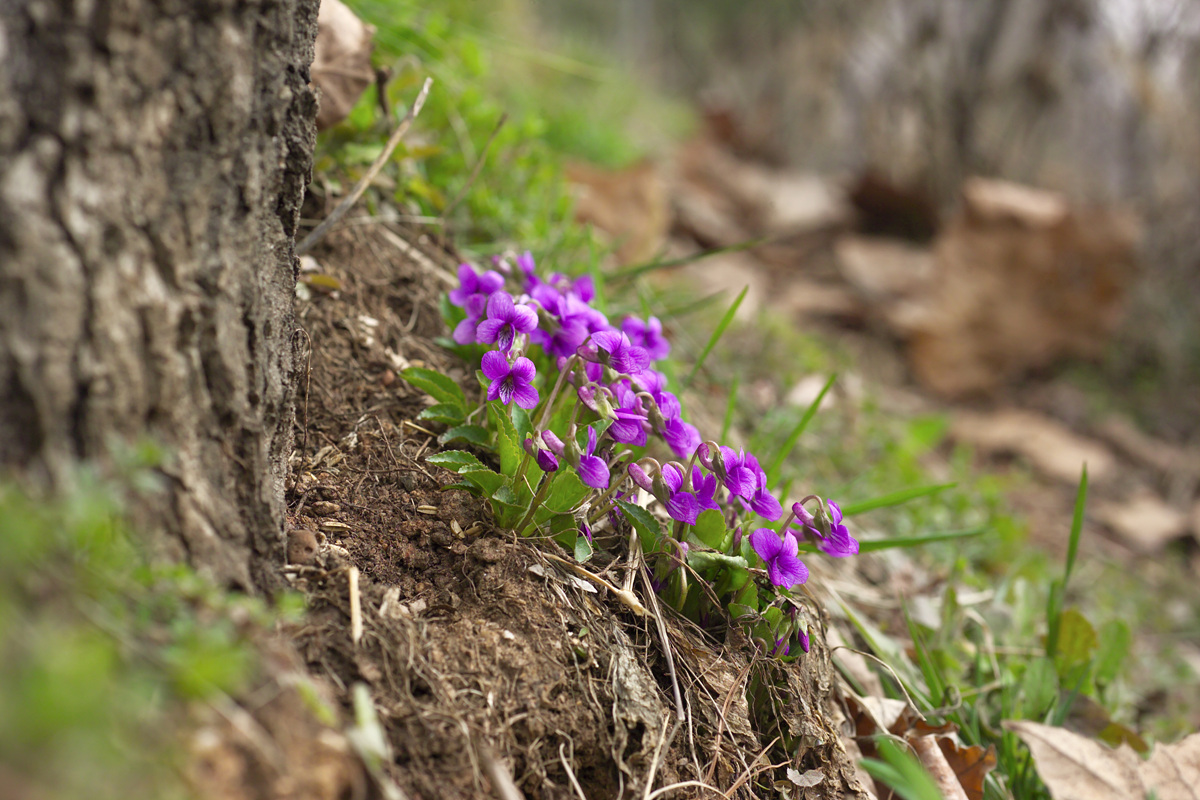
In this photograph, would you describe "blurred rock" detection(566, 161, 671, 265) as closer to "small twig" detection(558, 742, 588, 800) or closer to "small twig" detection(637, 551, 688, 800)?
"small twig" detection(637, 551, 688, 800)

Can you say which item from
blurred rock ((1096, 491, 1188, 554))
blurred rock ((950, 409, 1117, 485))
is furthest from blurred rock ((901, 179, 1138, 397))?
blurred rock ((1096, 491, 1188, 554))

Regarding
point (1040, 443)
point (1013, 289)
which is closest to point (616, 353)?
point (1040, 443)

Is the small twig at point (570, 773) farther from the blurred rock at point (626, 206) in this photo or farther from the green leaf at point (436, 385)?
the blurred rock at point (626, 206)

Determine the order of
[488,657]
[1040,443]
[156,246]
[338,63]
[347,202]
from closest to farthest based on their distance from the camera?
[156,246] < [488,657] < [347,202] < [338,63] < [1040,443]

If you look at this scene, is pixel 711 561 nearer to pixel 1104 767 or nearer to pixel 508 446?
pixel 508 446

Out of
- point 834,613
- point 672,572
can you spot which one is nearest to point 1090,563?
point 834,613

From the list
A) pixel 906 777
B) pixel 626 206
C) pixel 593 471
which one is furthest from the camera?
pixel 626 206
